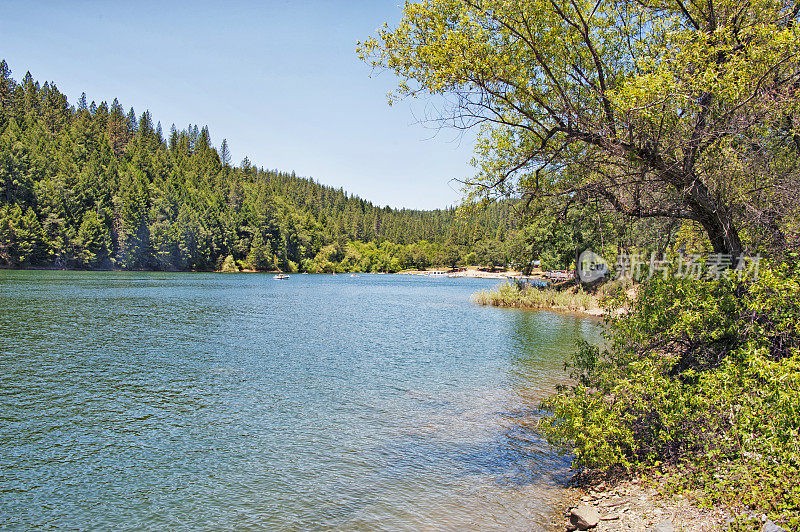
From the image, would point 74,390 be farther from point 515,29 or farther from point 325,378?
point 515,29

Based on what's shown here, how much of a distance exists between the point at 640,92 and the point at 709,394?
4.87 metres

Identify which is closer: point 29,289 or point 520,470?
point 520,470

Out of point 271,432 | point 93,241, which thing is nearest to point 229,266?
point 93,241

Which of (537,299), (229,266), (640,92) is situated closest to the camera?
(640,92)

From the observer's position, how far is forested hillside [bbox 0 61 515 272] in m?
97.1

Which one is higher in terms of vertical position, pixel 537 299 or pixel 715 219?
pixel 715 219

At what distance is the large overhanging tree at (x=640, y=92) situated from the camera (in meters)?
7.90

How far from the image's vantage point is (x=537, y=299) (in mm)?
48500

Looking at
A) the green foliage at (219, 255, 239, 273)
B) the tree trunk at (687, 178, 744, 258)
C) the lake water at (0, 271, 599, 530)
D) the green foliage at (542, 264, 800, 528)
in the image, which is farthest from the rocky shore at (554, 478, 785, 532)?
the green foliage at (219, 255, 239, 273)

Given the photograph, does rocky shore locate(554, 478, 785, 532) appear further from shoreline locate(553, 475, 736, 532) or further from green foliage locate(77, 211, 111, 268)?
green foliage locate(77, 211, 111, 268)

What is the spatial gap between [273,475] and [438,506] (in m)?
3.68

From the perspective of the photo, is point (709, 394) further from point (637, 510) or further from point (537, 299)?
point (537, 299)

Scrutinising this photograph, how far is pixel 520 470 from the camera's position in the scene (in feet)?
35.0

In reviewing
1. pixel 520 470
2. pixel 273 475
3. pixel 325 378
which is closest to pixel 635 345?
pixel 520 470
